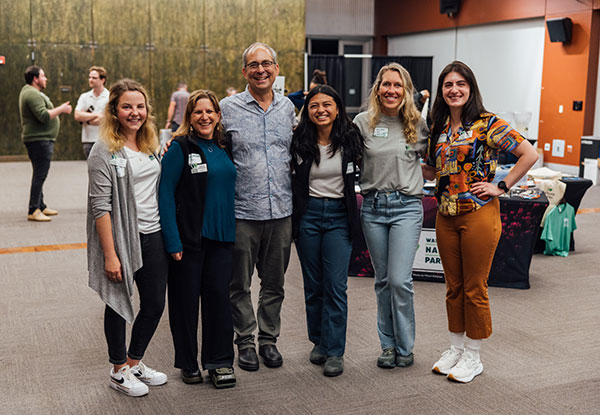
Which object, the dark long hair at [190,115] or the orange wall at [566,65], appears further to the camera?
the orange wall at [566,65]

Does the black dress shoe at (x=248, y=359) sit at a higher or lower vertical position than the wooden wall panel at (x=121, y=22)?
lower

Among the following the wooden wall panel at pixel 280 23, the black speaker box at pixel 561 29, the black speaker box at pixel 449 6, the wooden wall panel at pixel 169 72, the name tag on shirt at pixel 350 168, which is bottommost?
the name tag on shirt at pixel 350 168

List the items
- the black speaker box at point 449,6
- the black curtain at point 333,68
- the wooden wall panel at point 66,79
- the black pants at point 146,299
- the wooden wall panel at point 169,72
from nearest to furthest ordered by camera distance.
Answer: the black pants at point 146,299 → the wooden wall panel at point 66,79 → the wooden wall panel at point 169,72 → the black speaker box at point 449,6 → the black curtain at point 333,68

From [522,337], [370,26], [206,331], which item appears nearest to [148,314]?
[206,331]

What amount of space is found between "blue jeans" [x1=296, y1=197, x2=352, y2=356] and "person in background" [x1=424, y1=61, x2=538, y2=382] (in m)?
0.46

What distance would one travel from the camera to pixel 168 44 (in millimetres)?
13914

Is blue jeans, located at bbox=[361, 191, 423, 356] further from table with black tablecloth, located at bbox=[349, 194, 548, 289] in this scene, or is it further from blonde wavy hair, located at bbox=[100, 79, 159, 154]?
table with black tablecloth, located at bbox=[349, 194, 548, 289]

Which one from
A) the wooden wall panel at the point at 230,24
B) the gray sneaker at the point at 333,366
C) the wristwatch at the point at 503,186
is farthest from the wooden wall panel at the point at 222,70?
the wristwatch at the point at 503,186

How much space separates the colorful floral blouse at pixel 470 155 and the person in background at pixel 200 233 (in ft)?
3.12

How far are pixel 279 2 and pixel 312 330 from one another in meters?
12.5

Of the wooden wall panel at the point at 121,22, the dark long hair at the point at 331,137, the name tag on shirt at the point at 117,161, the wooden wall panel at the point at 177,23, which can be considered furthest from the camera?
the wooden wall panel at the point at 177,23

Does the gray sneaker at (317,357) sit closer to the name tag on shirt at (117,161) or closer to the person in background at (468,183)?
the person in background at (468,183)

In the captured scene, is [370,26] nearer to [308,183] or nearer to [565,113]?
[565,113]

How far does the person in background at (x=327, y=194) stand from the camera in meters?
3.02
